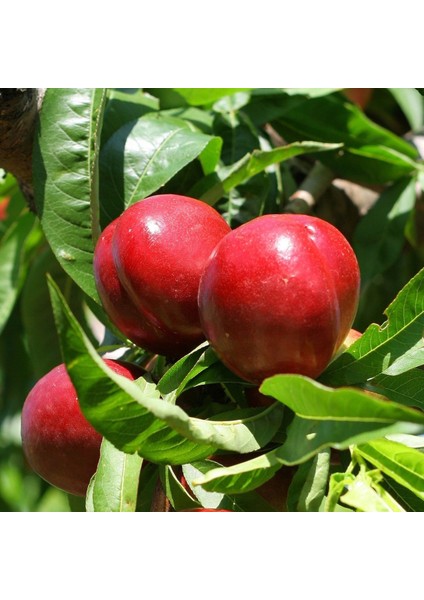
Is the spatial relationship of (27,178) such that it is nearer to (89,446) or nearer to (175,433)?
(89,446)

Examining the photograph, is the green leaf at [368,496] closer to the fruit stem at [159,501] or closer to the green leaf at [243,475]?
the green leaf at [243,475]

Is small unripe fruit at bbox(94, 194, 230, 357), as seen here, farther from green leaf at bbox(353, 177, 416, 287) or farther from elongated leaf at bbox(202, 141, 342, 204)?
green leaf at bbox(353, 177, 416, 287)

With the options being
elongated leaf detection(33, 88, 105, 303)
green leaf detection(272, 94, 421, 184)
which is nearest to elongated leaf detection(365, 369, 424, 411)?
elongated leaf detection(33, 88, 105, 303)

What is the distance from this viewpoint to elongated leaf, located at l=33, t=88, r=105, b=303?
92cm

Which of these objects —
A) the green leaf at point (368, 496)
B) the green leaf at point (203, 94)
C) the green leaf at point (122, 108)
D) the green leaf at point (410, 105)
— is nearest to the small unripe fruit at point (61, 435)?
the green leaf at point (368, 496)

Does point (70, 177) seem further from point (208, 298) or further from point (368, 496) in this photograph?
point (368, 496)

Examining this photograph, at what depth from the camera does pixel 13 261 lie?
4.80ft

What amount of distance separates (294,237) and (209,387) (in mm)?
201

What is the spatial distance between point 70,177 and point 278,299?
1.31ft

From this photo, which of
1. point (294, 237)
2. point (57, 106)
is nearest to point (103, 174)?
point (57, 106)

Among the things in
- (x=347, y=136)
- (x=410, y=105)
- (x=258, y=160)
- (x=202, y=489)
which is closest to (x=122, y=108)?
(x=258, y=160)

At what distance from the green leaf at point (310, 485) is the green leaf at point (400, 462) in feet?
0.13

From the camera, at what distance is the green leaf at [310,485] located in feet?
2.09

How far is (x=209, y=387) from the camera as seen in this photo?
0.79 meters
